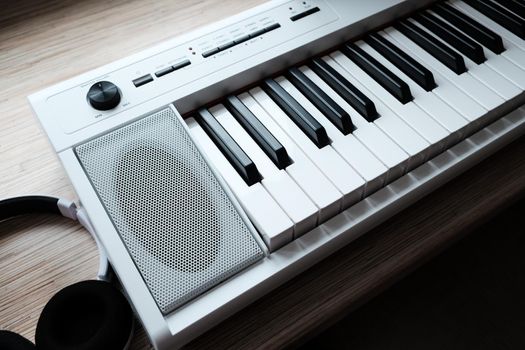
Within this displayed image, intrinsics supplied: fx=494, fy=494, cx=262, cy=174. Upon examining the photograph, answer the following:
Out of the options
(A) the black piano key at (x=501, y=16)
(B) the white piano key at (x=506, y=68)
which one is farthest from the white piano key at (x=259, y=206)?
(A) the black piano key at (x=501, y=16)

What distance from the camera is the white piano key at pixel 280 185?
596 millimetres

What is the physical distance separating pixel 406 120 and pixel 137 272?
42 cm

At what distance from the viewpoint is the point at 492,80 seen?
0.75m

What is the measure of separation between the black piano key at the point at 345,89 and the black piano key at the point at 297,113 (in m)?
0.07

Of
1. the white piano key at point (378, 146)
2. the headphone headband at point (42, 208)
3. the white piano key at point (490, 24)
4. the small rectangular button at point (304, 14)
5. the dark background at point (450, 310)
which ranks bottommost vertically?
the dark background at point (450, 310)

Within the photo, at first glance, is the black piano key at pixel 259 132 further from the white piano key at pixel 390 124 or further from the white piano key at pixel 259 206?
the white piano key at pixel 390 124

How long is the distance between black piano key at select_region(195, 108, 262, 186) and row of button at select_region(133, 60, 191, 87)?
70mm

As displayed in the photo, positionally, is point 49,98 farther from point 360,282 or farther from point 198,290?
point 360,282

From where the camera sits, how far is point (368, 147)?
669 millimetres

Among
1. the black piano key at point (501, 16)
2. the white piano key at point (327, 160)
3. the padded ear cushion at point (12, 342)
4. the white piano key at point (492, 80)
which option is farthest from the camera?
the black piano key at point (501, 16)

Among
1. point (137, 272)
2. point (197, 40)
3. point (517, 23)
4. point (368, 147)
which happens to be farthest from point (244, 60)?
point (517, 23)

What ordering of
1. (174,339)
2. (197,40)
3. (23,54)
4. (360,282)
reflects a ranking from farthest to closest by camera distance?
1. (23,54)
2. (197,40)
3. (360,282)
4. (174,339)

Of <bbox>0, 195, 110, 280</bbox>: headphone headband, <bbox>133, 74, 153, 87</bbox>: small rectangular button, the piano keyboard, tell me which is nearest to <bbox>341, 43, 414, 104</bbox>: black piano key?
the piano keyboard

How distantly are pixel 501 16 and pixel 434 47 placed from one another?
0.17 metres
